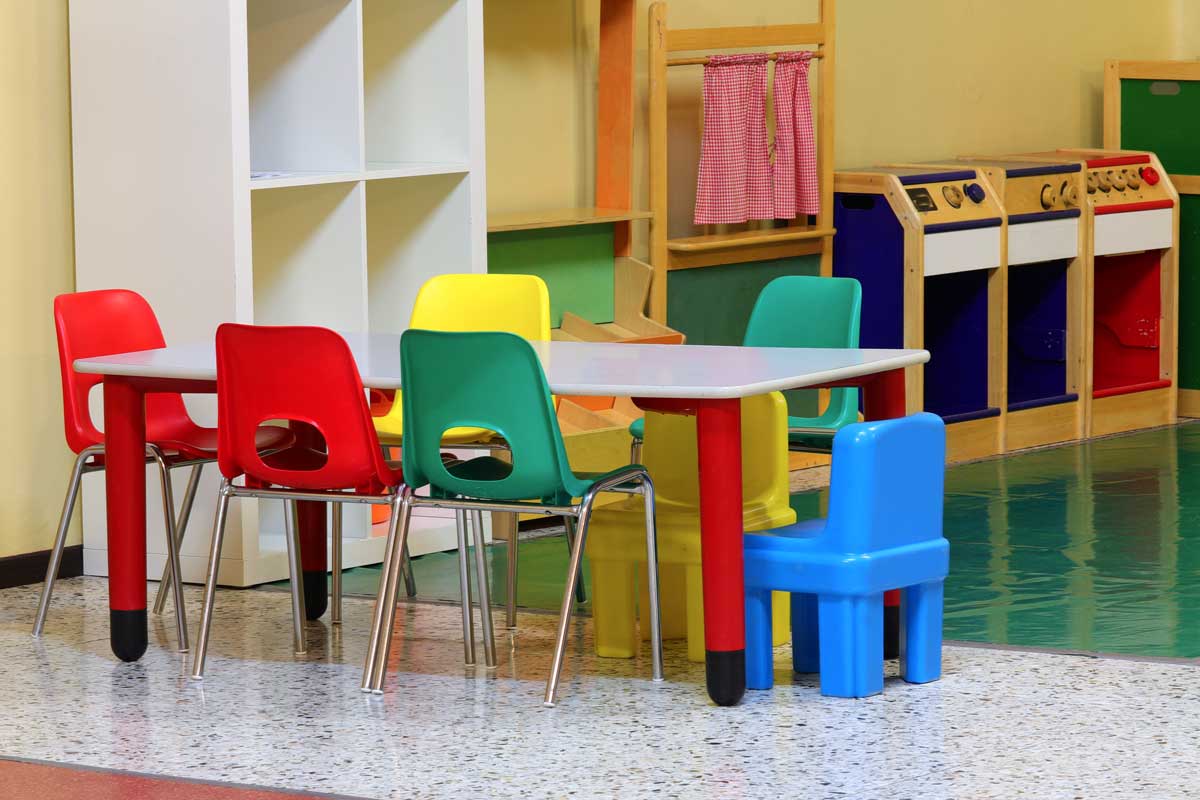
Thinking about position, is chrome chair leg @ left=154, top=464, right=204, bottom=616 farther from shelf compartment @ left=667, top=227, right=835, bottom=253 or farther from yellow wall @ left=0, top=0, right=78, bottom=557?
shelf compartment @ left=667, top=227, right=835, bottom=253

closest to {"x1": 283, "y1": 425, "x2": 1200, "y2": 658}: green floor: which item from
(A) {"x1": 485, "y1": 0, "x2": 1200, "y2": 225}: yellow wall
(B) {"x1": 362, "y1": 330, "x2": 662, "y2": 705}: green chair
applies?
(B) {"x1": 362, "y1": 330, "x2": 662, "y2": 705}: green chair

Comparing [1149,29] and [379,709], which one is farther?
[1149,29]

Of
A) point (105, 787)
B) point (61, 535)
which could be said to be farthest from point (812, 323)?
point (105, 787)

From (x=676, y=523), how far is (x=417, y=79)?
2.06 m

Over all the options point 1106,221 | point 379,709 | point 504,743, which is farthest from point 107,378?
point 1106,221

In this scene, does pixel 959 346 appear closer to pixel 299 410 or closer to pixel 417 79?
pixel 417 79

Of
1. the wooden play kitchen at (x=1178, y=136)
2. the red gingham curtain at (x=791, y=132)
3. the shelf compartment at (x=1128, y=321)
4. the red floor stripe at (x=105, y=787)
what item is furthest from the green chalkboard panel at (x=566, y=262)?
the red floor stripe at (x=105, y=787)

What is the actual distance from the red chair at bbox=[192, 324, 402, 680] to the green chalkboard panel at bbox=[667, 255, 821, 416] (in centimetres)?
302

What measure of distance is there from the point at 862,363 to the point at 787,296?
1.19 meters

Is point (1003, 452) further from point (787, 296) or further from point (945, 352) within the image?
point (787, 296)

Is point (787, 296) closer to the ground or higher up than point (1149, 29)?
closer to the ground

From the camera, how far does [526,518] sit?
6.20 meters

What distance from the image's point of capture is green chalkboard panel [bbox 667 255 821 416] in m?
7.09

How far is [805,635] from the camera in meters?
4.23
